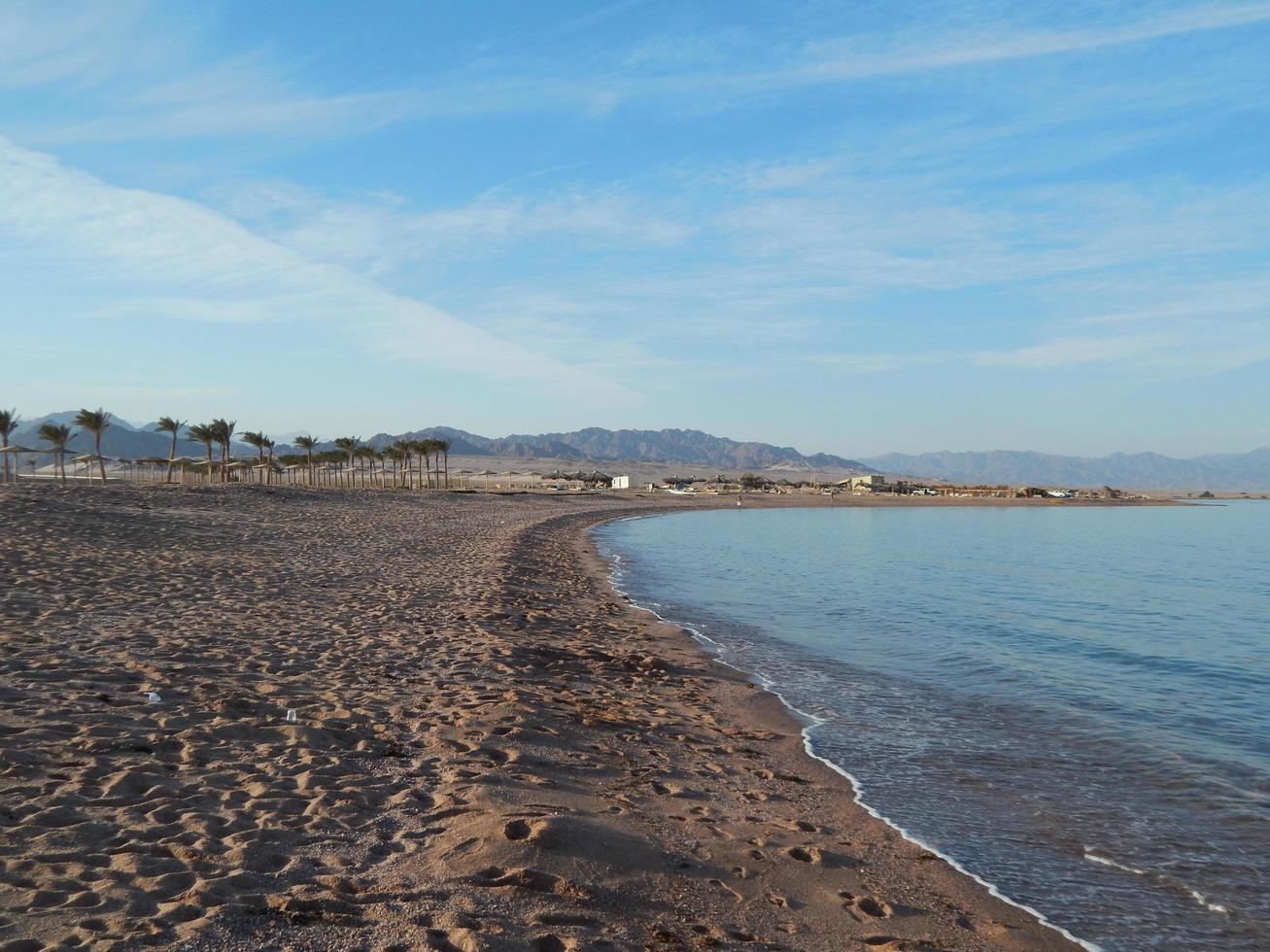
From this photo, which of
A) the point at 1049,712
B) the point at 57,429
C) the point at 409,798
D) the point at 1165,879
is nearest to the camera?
the point at 409,798

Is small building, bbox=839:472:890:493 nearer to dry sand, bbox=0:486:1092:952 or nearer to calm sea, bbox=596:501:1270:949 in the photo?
calm sea, bbox=596:501:1270:949

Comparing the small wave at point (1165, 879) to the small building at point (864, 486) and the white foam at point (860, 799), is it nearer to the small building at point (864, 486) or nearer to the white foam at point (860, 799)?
the white foam at point (860, 799)

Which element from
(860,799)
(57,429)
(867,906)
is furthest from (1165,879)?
(57,429)

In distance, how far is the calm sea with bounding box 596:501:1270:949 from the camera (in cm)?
566

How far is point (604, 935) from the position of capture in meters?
3.94

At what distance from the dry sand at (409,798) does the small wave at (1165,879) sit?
1364mm

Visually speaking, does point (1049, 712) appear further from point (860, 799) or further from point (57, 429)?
point (57, 429)

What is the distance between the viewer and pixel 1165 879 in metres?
5.68

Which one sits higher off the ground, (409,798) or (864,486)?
(864,486)

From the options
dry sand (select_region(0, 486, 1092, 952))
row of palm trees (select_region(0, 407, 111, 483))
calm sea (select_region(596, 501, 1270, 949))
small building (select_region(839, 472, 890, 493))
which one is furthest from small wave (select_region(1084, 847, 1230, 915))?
small building (select_region(839, 472, 890, 493))

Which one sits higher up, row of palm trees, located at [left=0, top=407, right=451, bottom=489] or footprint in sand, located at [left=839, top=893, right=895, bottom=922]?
row of palm trees, located at [left=0, top=407, right=451, bottom=489]


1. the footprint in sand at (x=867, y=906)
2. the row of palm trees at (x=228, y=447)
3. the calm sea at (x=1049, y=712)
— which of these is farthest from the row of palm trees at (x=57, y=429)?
the footprint in sand at (x=867, y=906)

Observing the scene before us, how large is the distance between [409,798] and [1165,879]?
17.8ft

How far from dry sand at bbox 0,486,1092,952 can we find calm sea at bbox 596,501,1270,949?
77 cm
